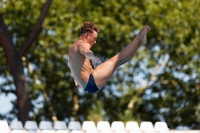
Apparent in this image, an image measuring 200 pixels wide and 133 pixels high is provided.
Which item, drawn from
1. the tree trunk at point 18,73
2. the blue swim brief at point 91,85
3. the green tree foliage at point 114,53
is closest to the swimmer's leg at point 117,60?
the blue swim brief at point 91,85

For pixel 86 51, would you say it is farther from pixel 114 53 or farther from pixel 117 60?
pixel 114 53

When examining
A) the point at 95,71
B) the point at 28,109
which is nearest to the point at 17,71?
the point at 28,109

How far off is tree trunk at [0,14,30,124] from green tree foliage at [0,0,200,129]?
244cm

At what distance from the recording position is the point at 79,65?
4.73 meters

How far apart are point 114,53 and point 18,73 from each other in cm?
385

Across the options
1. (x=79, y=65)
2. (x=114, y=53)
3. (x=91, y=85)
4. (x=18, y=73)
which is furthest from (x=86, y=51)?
(x=114, y=53)

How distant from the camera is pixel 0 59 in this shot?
14.4 m

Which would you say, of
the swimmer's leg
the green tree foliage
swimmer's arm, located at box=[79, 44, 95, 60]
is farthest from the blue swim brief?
the green tree foliage

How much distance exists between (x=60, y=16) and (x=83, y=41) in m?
9.47

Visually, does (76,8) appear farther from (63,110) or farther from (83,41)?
(83,41)

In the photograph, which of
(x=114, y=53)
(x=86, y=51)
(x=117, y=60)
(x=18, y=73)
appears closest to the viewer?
(x=86, y=51)

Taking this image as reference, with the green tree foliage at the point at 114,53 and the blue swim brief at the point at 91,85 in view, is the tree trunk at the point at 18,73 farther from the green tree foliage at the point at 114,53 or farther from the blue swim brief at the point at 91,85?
the blue swim brief at the point at 91,85

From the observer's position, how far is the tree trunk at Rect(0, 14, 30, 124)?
1146 centimetres

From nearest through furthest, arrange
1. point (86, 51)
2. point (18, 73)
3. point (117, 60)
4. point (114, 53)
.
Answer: point (86, 51) < point (117, 60) < point (18, 73) < point (114, 53)
